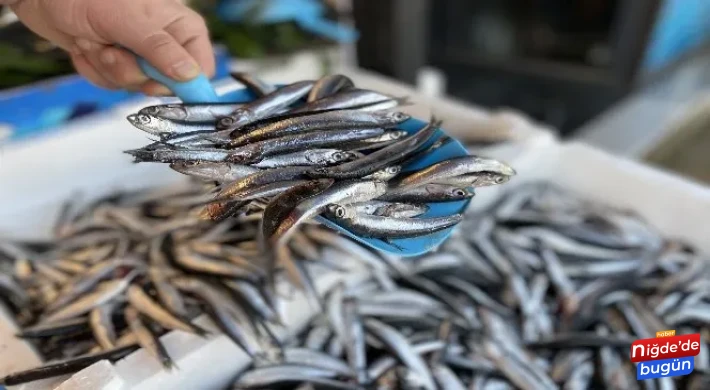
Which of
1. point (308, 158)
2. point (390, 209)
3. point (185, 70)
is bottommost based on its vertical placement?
point (390, 209)

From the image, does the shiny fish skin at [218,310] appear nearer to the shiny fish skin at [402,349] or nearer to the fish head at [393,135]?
the shiny fish skin at [402,349]

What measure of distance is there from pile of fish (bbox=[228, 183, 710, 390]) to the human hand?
75cm

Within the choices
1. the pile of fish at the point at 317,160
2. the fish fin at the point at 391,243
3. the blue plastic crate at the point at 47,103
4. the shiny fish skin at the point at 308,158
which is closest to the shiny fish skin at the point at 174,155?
the pile of fish at the point at 317,160

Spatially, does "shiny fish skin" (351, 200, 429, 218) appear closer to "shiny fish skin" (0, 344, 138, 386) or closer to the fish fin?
the fish fin

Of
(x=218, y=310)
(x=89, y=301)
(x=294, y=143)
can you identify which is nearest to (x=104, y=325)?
(x=89, y=301)

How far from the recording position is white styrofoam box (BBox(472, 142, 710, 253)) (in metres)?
1.91

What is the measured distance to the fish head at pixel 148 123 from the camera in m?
0.87

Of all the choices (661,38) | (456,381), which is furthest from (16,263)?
(661,38)

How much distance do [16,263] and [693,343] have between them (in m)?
1.87

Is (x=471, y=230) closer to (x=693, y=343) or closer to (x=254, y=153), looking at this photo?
(x=693, y=343)

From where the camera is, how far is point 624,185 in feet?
6.75

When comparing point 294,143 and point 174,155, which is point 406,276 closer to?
point 294,143

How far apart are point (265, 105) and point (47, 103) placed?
1606 mm

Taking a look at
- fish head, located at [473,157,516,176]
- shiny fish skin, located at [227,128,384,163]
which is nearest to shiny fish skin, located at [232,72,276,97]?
shiny fish skin, located at [227,128,384,163]
